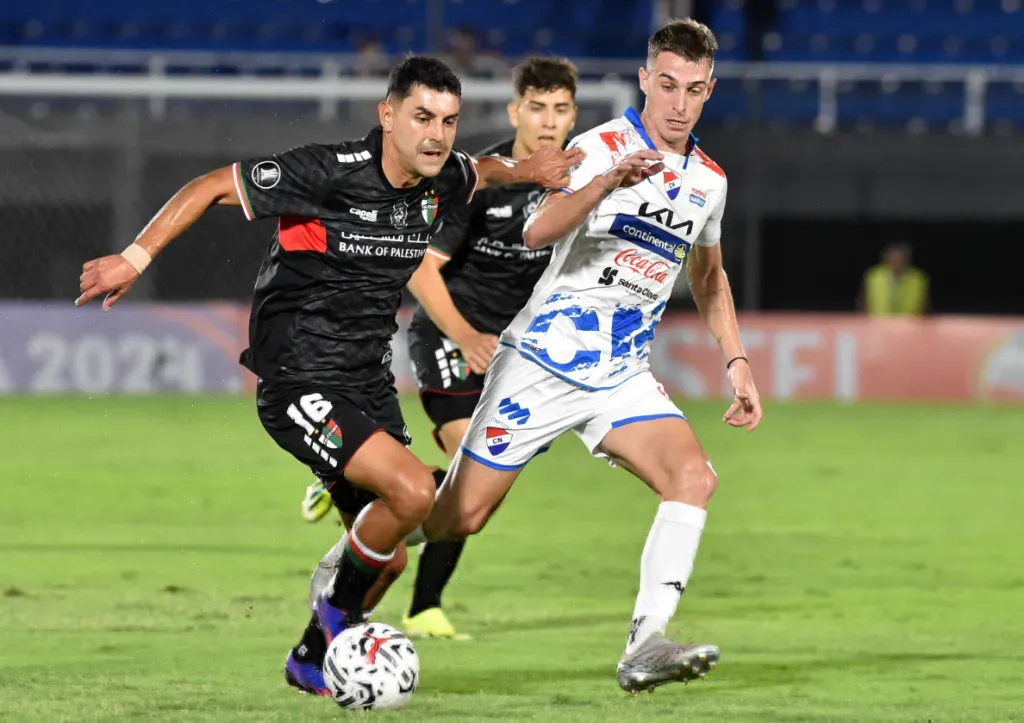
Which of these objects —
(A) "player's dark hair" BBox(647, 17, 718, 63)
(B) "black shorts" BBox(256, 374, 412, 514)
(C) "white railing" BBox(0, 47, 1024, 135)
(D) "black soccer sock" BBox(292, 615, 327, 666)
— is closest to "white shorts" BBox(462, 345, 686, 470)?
(B) "black shorts" BBox(256, 374, 412, 514)

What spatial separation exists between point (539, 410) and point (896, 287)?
15738mm

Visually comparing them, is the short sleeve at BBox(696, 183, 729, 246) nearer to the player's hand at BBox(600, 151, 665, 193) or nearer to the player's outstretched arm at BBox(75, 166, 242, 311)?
the player's hand at BBox(600, 151, 665, 193)

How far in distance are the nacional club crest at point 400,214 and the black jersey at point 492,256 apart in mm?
1618

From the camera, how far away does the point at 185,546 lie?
31.1 feet

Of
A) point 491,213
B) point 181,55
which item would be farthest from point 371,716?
point 181,55

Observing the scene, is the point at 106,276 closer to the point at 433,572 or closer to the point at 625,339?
the point at 625,339

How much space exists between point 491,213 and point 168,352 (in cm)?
1205

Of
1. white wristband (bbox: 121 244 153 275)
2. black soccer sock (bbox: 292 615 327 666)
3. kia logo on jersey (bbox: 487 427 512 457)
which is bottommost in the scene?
black soccer sock (bbox: 292 615 327 666)

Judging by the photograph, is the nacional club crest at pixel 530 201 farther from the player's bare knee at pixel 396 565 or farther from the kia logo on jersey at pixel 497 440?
the player's bare knee at pixel 396 565

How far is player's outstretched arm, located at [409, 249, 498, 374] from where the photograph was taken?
661 centimetres

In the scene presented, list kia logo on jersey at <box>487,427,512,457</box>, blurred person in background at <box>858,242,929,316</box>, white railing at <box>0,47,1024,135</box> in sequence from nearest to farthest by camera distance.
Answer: kia logo on jersey at <box>487,427,512,457</box>, white railing at <box>0,47,1024,135</box>, blurred person in background at <box>858,242,929,316</box>

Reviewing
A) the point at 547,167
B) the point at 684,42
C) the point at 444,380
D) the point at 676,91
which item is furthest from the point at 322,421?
the point at 444,380

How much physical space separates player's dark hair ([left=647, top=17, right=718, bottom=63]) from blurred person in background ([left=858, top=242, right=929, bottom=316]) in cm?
1544

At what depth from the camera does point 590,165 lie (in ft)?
19.1
